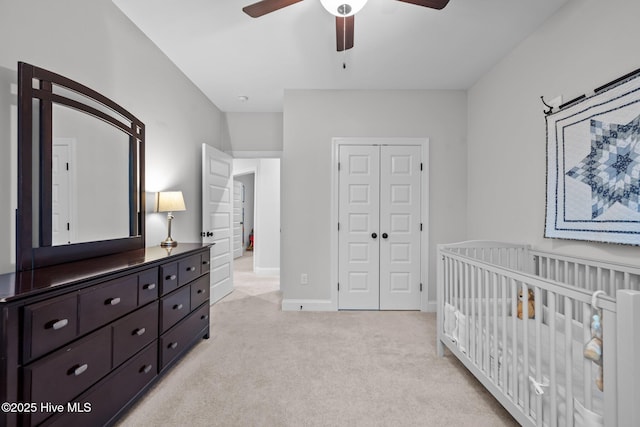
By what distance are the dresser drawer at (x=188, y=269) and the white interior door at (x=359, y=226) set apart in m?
1.59

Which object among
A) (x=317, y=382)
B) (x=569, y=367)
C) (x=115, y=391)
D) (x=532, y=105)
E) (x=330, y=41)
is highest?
(x=330, y=41)

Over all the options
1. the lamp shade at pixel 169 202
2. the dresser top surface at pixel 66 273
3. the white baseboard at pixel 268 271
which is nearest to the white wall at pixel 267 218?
the white baseboard at pixel 268 271

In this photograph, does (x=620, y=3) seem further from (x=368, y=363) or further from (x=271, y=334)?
(x=271, y=334)

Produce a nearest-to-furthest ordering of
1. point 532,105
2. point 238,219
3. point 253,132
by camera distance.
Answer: point 532,105, point 253,132, point 238,219

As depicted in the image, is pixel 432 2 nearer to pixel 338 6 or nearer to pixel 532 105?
pixel 338 6

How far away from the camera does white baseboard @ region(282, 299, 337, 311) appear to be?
→ 3.37 m

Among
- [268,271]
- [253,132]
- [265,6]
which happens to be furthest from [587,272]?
[268,271]

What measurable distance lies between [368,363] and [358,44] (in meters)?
2.53

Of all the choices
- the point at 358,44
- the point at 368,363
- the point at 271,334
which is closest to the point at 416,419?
the point at 368,363

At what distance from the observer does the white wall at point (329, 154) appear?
11.1 feet

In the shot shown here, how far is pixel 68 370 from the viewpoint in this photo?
3.99 feet

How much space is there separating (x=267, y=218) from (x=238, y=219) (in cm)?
183

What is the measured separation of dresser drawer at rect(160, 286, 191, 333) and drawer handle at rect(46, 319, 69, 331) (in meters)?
0.68

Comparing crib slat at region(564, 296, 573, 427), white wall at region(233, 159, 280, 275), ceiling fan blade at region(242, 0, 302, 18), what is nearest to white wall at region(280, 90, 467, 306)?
ceiling fan blade at region(242, 0, 302, 18)
